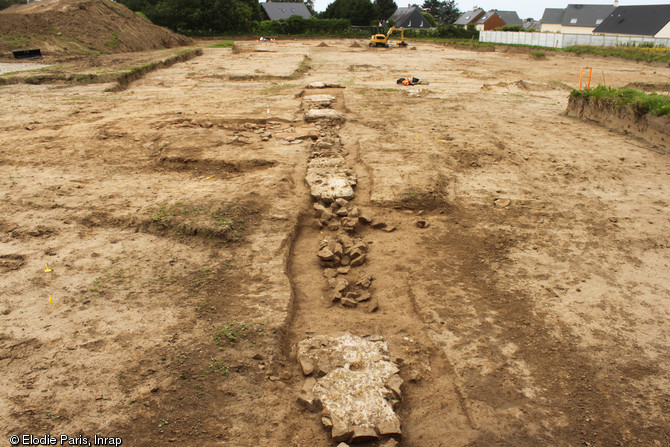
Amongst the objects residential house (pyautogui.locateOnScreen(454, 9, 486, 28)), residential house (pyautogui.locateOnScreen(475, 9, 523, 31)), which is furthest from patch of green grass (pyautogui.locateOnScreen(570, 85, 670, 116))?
residential house (pyautogui.locateOnScreen(454, 9, 486, 28))

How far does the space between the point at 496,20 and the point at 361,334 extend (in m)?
77.7

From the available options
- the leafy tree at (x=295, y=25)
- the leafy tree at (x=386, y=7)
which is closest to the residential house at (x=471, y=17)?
the leafy tree at (x=386, y=7)

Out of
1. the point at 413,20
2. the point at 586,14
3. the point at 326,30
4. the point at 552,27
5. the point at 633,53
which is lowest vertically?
the point at 633,53

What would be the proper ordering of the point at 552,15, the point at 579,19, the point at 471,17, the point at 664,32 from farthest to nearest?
the point at 471,17 → the point at 552,15 → the point at 579,19 → the point at 664,32

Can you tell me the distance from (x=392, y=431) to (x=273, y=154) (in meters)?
4.92

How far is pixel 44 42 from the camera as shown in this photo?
19750 millimetres

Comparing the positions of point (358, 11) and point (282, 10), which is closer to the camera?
point (358, 11)

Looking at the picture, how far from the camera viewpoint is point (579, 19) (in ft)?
183

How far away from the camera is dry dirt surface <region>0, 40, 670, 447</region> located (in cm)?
249

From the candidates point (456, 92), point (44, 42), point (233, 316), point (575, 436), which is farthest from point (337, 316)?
point (44, 42)

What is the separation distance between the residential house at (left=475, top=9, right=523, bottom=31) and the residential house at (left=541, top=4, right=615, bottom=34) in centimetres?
1013

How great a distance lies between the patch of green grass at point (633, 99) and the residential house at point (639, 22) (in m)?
43.4

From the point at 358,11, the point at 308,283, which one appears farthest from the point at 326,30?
the point at 308,283

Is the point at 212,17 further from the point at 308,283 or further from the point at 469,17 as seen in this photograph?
the point at 469,17
